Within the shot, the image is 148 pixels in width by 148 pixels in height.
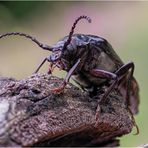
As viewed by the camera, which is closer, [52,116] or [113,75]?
[52,116]

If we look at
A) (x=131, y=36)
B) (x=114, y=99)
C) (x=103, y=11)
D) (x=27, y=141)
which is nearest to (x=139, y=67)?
(x=131, y=36)

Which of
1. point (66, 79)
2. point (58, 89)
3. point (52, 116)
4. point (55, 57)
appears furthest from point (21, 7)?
point (52, 116)

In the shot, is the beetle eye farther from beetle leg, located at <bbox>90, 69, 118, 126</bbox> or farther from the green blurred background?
the green blurred background

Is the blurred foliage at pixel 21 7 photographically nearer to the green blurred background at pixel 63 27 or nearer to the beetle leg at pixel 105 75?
the green blurred background at pixel 63 27

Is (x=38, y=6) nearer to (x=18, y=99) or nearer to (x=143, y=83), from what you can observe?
(x=143, y=83)

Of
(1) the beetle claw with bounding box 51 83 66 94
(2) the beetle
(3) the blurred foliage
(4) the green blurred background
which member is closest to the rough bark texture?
(1) the beetle claw with bounding box 51 83 66 94

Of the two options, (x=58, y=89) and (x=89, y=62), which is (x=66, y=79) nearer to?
(x=58, y=89)
